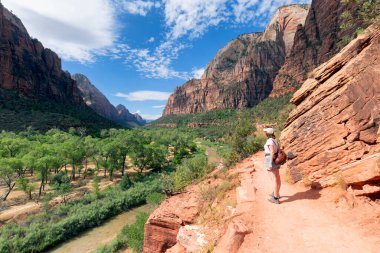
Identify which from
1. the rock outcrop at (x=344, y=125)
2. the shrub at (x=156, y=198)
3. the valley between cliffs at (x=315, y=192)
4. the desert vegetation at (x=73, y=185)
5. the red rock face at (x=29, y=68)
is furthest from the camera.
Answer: the red rock face at (x=29, y=68)

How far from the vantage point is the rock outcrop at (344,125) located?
609 centimetres

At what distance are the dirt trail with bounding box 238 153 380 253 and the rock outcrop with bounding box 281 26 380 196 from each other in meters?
0.90

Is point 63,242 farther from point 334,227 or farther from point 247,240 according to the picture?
point 334,227

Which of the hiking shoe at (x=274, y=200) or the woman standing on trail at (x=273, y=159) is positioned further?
the hiking shoe at (x=274, y=200)

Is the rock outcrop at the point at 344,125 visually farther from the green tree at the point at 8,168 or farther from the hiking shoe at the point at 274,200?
the green tree at the point at 8,168

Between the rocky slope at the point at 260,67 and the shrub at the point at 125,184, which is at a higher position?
the rocky slope at the point at 260,67

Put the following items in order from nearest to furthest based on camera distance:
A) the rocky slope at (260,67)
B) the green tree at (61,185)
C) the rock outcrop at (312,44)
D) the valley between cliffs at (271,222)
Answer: the valley between cliffs at (271,222) → the green tree at (61,185) → the rock outcrop at (312,44) → the rocky slope at (260,67)

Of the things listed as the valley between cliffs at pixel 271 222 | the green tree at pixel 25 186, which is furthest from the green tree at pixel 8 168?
the valley between cliffs at pixel 271 222

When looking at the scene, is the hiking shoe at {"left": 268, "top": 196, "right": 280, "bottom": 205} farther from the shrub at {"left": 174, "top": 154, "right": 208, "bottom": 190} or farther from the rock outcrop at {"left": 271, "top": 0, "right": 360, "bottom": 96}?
the rock outcrop at {"left": 271, "top": 0, "right": 360, "bottom": 96}

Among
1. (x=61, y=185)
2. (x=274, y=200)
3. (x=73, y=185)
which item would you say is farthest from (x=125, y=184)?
(x=274, y=200)

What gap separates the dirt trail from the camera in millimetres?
4469

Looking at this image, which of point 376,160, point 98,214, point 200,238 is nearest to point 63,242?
point 98,214

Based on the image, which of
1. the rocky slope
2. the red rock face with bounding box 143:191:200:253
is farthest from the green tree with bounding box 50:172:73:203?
the rocky slope

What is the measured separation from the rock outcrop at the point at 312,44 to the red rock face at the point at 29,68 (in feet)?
357
